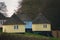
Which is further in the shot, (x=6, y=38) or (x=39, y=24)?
(x=39, y=24)

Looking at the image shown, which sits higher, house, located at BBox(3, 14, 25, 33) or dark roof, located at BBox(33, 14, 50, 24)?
dark roof, located at BBox(33, 14, 50, 24)

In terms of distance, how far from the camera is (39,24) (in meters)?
64.6

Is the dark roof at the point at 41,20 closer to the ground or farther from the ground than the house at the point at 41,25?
farther from the ground

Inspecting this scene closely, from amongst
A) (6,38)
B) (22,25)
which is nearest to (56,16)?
(22,25)

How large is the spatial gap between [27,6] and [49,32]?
16860mm

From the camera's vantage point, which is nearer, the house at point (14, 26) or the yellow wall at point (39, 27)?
the house at point (14, 26)

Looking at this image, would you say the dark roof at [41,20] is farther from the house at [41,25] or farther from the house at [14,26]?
the house at [14,26]

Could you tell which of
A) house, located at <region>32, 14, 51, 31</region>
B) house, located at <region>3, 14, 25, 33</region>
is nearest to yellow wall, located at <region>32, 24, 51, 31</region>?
house, located at <region>32, 14, 51, 31</region>

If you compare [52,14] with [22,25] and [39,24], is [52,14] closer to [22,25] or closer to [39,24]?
[39,24]

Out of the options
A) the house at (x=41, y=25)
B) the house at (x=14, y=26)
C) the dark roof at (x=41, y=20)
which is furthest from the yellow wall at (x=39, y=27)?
the house at (x=14, y=26)

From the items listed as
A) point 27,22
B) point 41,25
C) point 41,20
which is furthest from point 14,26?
point 27,22

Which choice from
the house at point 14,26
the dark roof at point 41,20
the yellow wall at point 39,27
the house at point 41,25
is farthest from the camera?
the dark roof at point 41,20

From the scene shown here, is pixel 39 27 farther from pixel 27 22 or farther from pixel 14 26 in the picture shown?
pixel 27 22

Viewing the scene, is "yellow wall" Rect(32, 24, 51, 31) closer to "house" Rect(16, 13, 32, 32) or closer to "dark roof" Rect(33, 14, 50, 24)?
"dark roof" Rect(33, 14, 50, 24)
